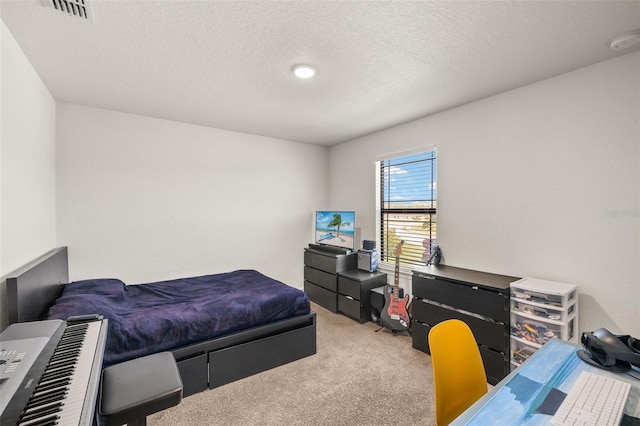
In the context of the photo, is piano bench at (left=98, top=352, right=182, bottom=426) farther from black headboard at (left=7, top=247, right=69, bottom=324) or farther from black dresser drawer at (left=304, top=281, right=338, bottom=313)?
black dresser drawer at (left=304, top=281, right=338, bottom=313)

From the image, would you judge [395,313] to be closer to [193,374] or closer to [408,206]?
[408,206]

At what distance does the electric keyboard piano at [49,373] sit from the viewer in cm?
81

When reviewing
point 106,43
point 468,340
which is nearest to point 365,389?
point 468,340

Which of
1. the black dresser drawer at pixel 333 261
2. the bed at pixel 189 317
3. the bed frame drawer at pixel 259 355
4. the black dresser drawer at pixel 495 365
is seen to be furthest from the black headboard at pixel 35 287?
the black dresser drawer at pixel 495 365

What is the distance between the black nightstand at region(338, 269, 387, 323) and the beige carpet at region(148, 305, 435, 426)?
2.03 ft

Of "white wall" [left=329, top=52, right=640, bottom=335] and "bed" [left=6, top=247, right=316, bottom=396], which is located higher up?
"white wall" [left=329, top=52, right=640, bottom=335]

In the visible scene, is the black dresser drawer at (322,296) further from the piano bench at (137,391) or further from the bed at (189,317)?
the piano bench at (137,391)

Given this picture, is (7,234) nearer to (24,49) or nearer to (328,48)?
(24,49)

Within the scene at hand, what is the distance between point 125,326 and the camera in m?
2.02

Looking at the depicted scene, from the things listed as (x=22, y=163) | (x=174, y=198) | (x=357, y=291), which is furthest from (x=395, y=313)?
(x=22, y=163)

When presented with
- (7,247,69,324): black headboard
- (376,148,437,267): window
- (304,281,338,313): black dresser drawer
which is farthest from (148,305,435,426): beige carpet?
(376,148,437,267): window

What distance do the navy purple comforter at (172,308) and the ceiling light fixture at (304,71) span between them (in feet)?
6.50

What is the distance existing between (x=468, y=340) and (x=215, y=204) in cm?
340

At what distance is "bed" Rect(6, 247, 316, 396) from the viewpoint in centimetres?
192
